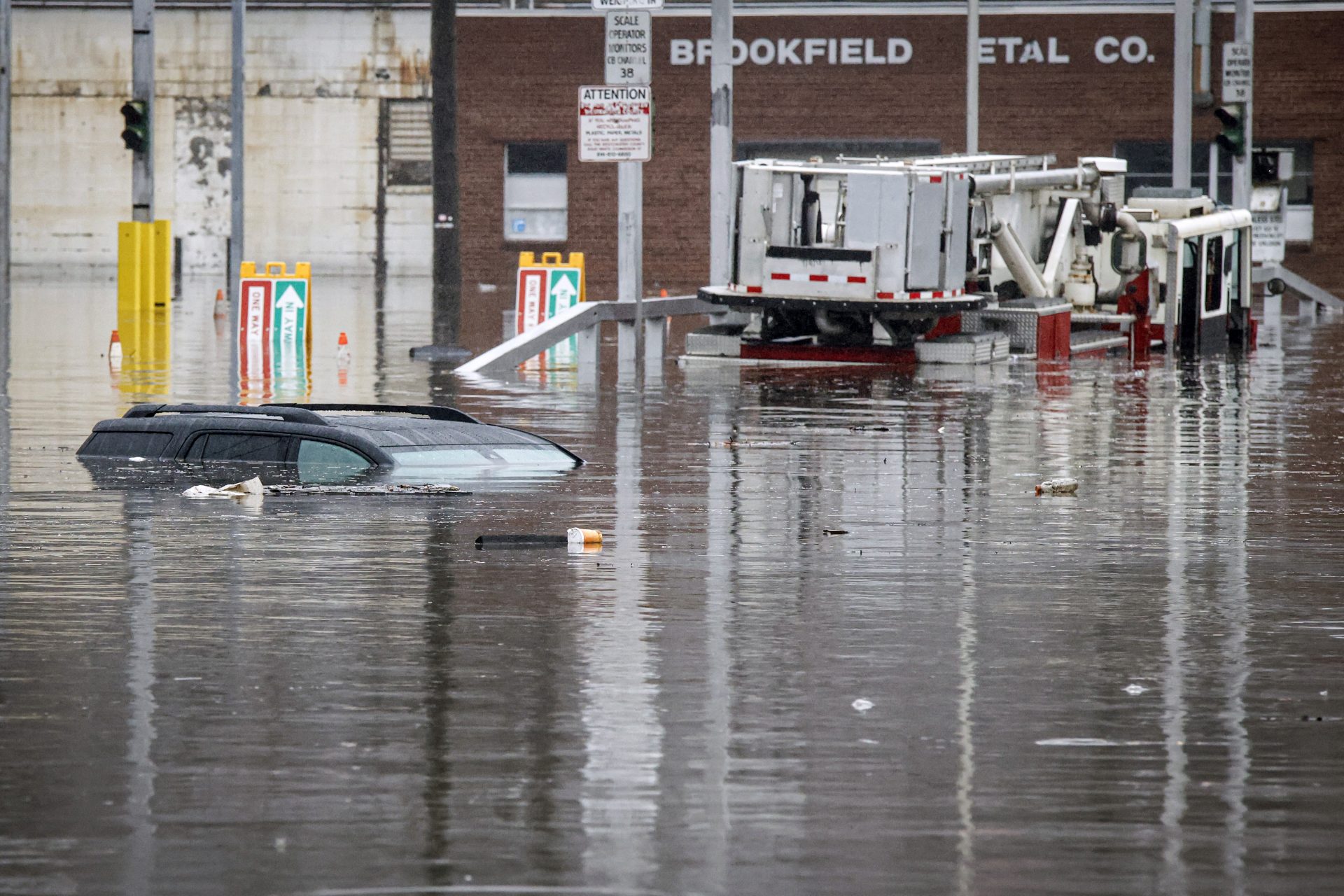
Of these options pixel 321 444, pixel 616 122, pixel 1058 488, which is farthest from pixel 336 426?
pixel 616 122

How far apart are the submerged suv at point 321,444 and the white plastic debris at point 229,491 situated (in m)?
0.64

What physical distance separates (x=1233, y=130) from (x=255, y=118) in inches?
913

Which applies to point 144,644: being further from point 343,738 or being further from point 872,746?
point 872,746

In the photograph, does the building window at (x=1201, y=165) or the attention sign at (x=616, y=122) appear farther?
the building window at (x=1201, y=165)

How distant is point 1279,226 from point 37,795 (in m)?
31.4

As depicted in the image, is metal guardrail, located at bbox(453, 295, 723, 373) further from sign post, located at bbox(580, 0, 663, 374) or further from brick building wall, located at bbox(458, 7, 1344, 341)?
brick building wall, located at bbox(458, 7, 1344, 341)

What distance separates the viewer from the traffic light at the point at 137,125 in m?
32.3

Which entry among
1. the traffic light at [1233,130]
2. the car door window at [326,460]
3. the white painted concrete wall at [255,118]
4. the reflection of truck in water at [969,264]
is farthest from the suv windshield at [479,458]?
the white painted concrete wall at [255,118]

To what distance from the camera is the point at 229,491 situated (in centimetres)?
1306

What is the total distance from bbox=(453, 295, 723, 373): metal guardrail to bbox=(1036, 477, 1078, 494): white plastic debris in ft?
32.2

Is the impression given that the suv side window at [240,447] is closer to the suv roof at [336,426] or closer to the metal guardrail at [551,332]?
the suv roof at [336,426]

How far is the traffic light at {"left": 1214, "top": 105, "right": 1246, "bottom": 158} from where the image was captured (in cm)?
3366

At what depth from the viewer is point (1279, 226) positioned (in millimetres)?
35844

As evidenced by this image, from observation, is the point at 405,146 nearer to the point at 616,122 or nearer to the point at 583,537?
the point at 616,122
